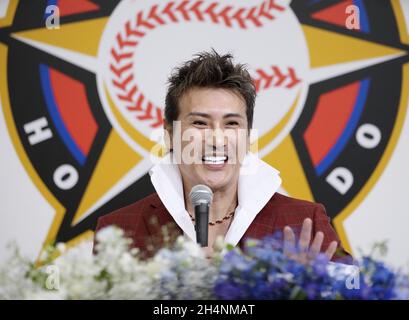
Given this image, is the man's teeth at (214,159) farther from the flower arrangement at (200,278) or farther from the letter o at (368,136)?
the letter o at (368,136)

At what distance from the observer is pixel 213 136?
210 centimetres

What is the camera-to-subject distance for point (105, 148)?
3.12 metres

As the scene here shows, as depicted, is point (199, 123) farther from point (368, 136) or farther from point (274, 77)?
point (368, 136)

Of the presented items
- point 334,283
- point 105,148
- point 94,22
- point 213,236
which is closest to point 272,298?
point 334,283

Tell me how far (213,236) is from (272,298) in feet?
3.84

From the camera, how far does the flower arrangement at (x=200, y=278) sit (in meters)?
0.96

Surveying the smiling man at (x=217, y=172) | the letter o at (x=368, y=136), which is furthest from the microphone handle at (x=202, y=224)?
the letter o at (x=368, y=136)

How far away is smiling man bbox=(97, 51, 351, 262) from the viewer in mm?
2104

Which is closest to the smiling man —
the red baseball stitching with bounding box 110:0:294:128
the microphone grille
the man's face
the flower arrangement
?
the man's face

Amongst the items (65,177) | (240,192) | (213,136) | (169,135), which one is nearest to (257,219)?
(240,192)

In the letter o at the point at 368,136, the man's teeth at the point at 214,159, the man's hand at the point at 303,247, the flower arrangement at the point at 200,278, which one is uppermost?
the letter o at the point at 368,136

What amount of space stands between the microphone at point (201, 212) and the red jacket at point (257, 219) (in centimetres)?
57

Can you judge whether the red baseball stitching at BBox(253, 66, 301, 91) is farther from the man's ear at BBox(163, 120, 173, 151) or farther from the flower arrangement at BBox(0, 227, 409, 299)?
the flower arrangement at BBox(0, 227, 409, 299)
